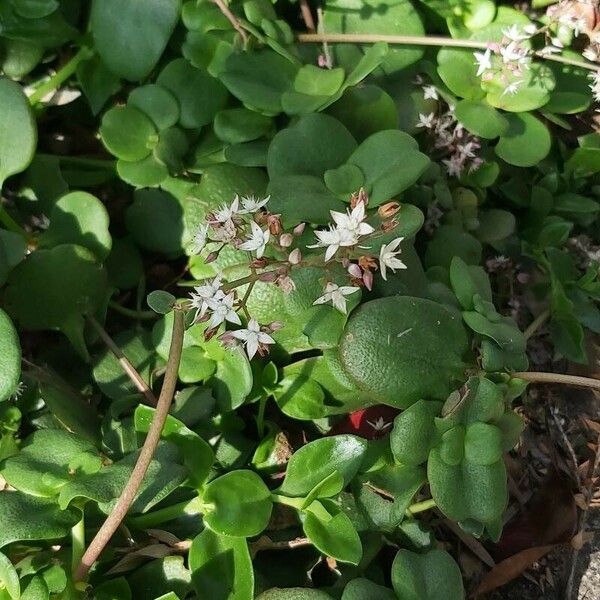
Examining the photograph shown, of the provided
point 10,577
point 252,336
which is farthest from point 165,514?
point 252,336

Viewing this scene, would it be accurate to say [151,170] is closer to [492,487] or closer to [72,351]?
[72,351]

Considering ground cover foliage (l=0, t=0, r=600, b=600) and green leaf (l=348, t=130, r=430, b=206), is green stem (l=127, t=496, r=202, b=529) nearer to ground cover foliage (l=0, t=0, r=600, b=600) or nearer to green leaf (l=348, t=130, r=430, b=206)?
ground cover foliage (l=0, t=0, r=600, b=600)

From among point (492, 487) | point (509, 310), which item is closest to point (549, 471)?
point (509, 310)

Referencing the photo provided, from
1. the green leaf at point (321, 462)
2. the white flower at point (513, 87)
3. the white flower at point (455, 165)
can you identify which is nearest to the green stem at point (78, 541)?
the green leaf at point (321, 462)

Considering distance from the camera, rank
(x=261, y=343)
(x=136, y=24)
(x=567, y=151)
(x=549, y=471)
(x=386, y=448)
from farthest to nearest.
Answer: (x=567, y=151)
(x=549, y=471)
(x=136, y=24)
(x=386, y=448)
(x=261, y=343)

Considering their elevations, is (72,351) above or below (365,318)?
below

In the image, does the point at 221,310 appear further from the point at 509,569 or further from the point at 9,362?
the point at 509,569
